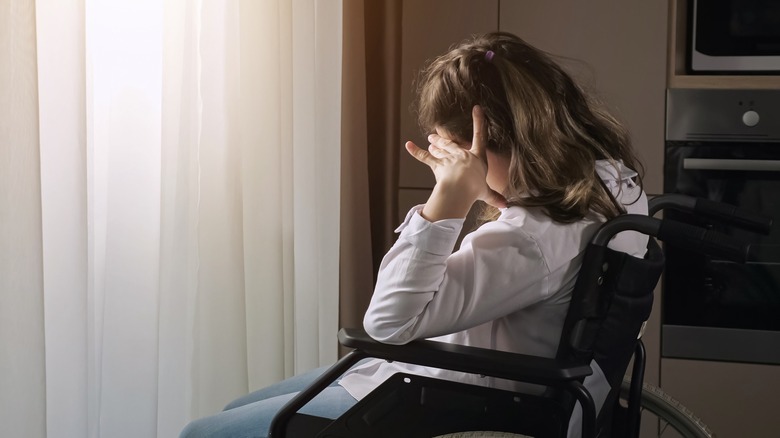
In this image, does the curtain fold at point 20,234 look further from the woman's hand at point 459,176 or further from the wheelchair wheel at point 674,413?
the wheelchair wheel at point 674,413

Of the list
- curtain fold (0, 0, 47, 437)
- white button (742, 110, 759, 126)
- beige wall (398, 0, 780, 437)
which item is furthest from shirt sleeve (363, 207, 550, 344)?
white button (742, 110, 759, 126)

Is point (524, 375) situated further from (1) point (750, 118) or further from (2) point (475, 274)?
(1) point (750, 118)

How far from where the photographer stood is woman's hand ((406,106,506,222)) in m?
1.28


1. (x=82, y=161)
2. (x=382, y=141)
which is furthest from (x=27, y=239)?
(x=382, y=141)

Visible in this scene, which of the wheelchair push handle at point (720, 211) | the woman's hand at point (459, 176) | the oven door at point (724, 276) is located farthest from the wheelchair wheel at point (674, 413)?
the oven door at point (724, 276)

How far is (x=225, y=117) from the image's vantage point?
6.57 ft

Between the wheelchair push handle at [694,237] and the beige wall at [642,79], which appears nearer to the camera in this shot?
the wheelchair push handle at [694,237]

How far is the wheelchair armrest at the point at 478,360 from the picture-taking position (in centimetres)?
118

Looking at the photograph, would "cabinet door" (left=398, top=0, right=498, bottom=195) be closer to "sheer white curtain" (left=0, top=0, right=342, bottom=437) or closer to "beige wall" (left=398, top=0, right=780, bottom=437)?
"beige wall" (left=398, top=0, right=780, bottom=437)

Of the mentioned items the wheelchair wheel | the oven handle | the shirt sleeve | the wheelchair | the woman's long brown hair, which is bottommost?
the wheelchair wheel

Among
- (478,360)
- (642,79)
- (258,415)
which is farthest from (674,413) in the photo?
(642,79)

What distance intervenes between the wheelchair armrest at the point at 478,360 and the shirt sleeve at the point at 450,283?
17 millimetres

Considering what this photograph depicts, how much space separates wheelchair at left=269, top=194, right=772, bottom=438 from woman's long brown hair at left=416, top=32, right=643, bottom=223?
10cm

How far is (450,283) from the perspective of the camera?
1248 mm
